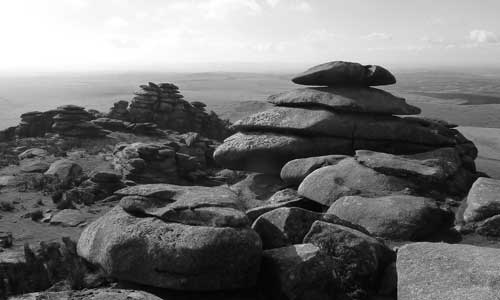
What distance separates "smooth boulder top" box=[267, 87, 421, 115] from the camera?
2519cm

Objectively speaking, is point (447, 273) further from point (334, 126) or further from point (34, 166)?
point (34, 166)

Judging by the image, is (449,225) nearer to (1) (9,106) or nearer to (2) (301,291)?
(2) (301,291)

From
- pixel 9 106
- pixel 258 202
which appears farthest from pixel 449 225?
pixel 9 106

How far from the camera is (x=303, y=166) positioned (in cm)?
2295

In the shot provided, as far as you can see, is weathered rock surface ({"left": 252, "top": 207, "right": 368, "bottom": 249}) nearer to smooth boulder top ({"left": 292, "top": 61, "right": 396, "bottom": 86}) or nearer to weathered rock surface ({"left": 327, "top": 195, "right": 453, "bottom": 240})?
weathered rock surface ({"left": 327, "top": 195, "right": 453, "bottom": 240})

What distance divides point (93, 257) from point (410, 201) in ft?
40.2

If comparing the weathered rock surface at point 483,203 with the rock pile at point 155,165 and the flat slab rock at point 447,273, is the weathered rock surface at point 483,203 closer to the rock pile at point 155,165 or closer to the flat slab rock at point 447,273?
the flat slab rock at point 447,273

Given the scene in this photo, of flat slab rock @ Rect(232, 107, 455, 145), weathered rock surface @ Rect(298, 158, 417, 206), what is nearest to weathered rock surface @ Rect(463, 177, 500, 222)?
weathered rock surface @ Rect(298, 158, 417, 206)

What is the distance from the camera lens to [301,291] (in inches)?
431

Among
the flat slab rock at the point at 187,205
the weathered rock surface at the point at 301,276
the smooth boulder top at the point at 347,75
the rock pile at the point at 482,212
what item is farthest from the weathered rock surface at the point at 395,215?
the smooth boulder top at the point at 347,75

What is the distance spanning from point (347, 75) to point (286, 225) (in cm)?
1617

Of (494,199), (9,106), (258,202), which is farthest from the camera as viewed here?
(9,106)

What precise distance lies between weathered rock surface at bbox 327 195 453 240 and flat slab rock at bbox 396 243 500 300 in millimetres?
4289

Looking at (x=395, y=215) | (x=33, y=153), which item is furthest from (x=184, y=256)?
(x=33, y=153)
